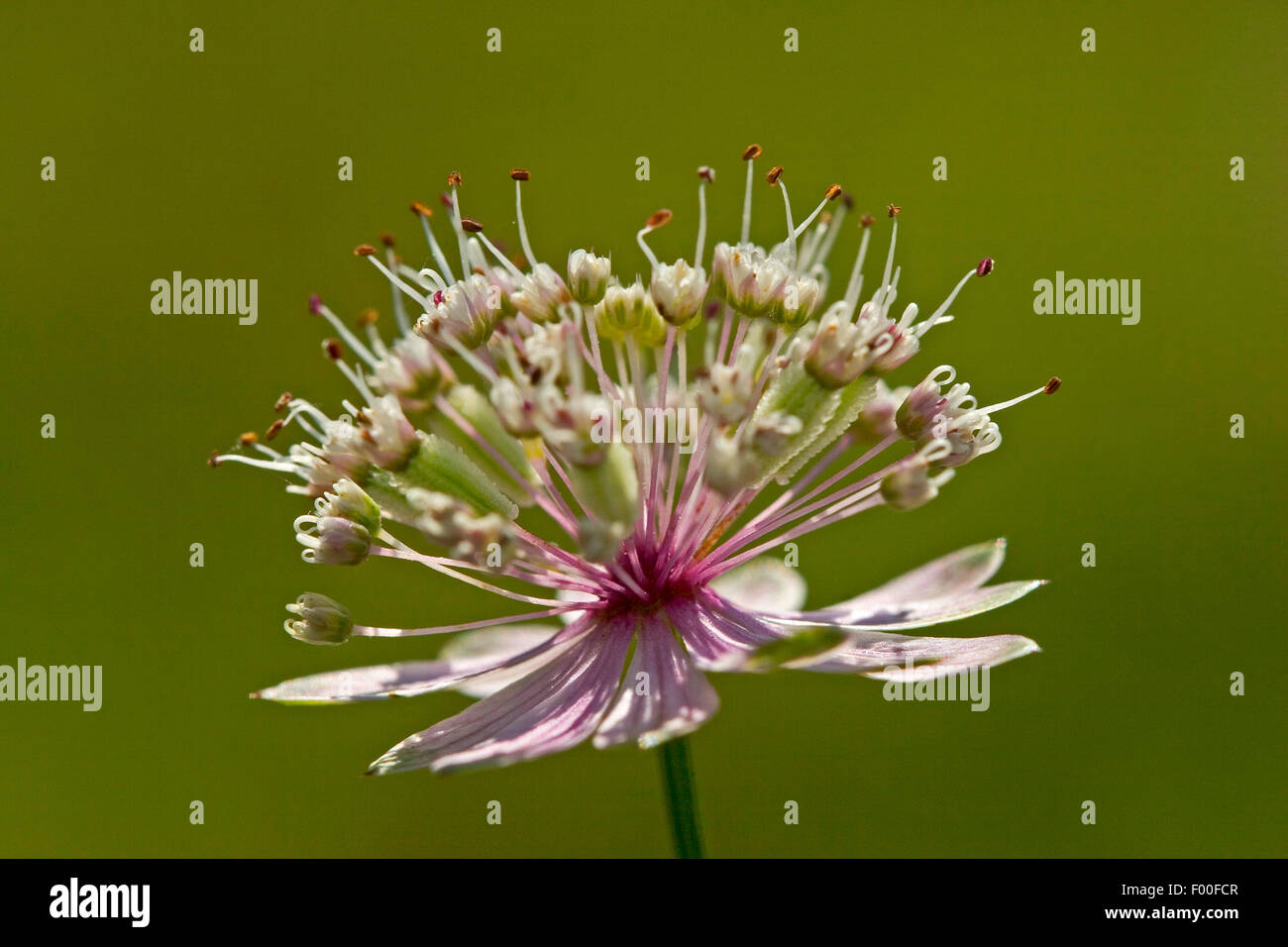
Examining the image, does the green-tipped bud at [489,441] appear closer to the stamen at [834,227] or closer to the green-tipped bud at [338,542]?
the green-tipped bud at [338,542]

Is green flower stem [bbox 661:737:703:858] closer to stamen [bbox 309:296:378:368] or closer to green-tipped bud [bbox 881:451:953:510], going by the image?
green-tipped bud [bbox 881:451:953:510]

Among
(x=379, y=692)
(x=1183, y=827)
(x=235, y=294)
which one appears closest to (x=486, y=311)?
(x=379, y=692)

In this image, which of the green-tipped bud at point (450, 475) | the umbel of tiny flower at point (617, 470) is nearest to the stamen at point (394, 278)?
the umbel of tiny flower at point (617, 470)

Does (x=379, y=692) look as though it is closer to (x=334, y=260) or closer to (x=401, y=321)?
(x=401, y=321)

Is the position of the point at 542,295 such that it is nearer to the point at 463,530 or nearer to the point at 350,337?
the point at 350,337
